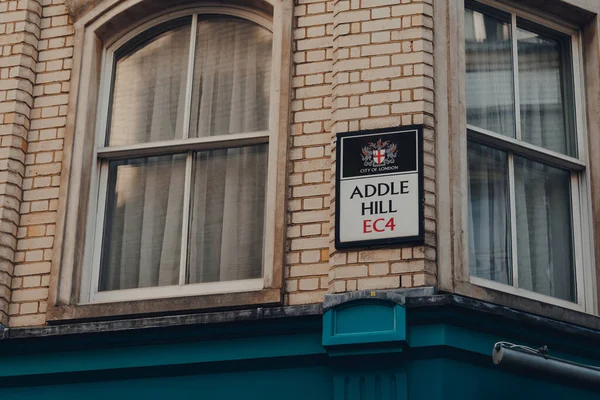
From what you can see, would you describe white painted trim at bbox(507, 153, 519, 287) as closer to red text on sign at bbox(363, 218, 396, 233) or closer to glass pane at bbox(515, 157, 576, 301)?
glass pane at bbox(515, 157, 576, 301)

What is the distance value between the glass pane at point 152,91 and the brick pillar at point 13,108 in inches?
26.5

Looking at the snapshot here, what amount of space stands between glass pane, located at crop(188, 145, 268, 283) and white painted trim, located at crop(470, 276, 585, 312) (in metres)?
1.57

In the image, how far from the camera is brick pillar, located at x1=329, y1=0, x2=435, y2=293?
8984mm

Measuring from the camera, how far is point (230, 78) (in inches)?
412

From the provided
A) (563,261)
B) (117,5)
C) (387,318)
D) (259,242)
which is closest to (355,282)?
(387,318)

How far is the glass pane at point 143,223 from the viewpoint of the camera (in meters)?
10.0

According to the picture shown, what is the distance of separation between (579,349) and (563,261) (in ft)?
3.15

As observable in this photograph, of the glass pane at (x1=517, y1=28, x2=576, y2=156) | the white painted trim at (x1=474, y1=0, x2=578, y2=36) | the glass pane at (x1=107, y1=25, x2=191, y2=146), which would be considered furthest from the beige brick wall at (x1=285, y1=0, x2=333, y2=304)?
the glass pane at (x1=517, y1=28, x2=576, y2=156)

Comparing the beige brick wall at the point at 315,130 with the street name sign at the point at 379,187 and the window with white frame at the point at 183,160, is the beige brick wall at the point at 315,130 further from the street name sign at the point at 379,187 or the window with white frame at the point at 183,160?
the window with white frame at the point at 183,160

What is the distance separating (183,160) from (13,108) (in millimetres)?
1369

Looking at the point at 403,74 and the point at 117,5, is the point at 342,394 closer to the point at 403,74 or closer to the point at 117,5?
the point at 403,74

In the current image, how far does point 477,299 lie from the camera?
353 inches

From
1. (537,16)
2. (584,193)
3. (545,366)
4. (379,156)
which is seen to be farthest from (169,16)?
(545,366)

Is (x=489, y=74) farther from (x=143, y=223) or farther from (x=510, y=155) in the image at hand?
(x=143, y=223)
